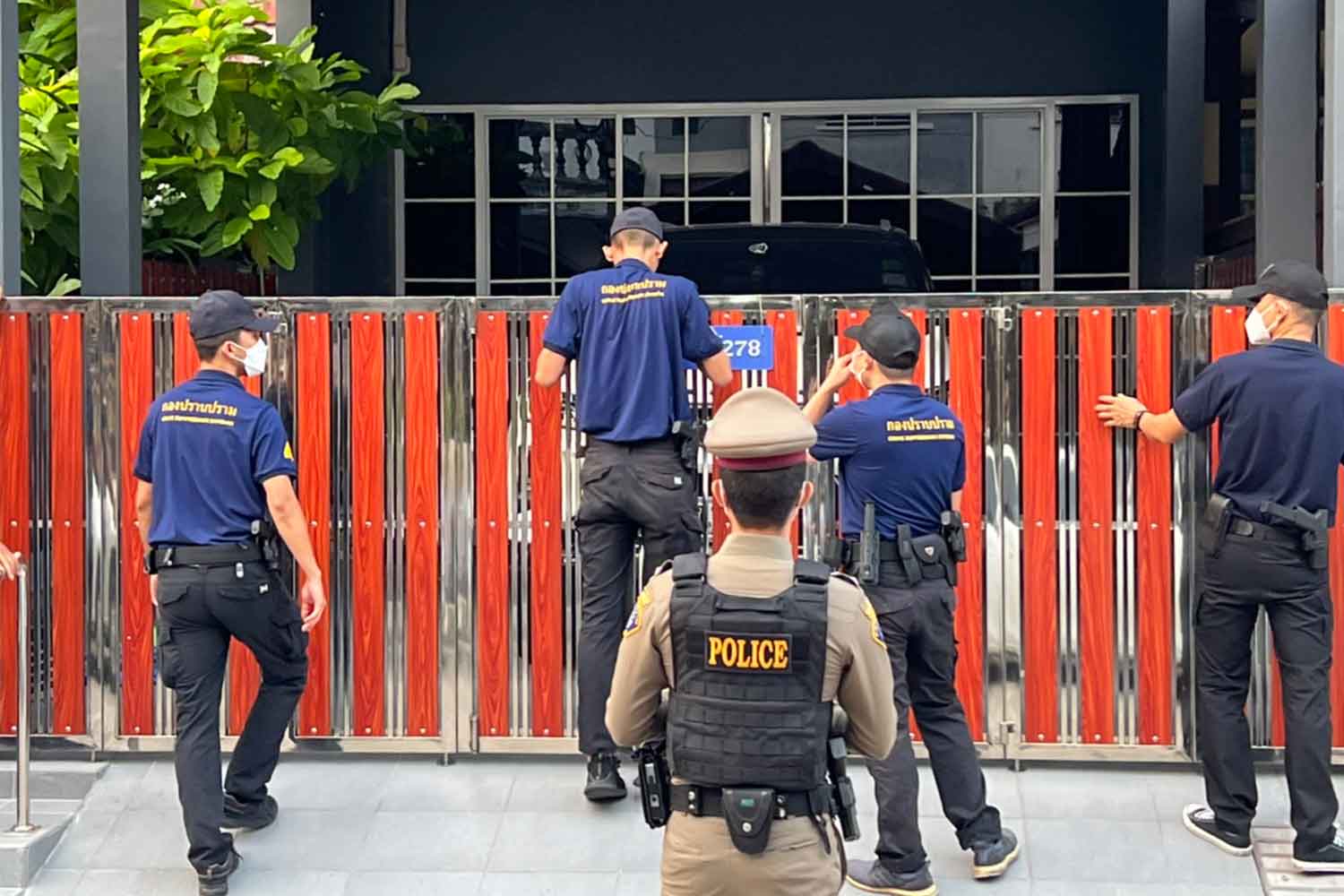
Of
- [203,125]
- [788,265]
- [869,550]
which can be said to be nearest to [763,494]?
[869,550]

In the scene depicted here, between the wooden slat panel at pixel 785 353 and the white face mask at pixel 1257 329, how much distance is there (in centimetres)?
162

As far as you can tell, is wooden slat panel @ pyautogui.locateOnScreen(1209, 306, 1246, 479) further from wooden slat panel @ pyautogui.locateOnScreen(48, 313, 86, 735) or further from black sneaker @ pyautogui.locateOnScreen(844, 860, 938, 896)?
wooden slat panel @ pyautogui.locateOnScreen(48, 313, 86, 735)

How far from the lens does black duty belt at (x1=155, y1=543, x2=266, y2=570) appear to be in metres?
5.74

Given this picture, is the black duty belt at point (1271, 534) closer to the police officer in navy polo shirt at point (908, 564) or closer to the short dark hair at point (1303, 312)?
the short dark hair at point (1303, 312)

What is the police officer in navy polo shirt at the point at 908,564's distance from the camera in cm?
561

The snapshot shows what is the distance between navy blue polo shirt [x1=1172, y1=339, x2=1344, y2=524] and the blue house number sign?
1638 mm

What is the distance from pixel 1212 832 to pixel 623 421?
2.49 metres

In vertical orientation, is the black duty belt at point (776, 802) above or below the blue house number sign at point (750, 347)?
below

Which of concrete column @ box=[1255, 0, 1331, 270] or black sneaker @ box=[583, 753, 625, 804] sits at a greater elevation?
concrete column @ box=[1255, 0, 1331, 270]

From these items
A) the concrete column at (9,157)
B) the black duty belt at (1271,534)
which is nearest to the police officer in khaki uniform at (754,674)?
the black duty belt at (1271,534)

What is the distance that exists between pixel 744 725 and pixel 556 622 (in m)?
3.00

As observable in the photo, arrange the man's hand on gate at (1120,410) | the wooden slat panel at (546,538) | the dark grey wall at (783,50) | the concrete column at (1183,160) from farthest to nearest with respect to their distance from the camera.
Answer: the dark grey wall at (783,50), the concrete column at (1183,160), the wooden slat panel at (546,538), the man's hand on gate at (1120,410)

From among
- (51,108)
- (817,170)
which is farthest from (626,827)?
(817,170)

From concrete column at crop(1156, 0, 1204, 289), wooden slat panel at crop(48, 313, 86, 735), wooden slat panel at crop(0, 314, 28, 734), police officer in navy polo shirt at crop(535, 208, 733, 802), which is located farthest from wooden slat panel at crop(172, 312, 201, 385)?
concrete column at crop(1156, 0, 1204, 289)
